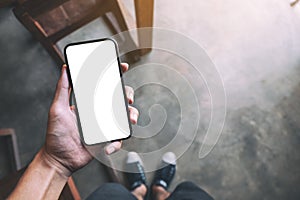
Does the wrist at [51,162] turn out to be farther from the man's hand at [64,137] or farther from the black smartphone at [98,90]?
the black smartphone at [98,90]

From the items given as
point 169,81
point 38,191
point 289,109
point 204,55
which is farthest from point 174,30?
point 38,191

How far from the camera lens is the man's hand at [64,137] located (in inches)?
28.0

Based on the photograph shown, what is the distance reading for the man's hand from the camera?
71 cm

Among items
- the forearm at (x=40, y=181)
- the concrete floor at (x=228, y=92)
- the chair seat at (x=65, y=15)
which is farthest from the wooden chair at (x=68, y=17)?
the forearm at (x=40, y=181)

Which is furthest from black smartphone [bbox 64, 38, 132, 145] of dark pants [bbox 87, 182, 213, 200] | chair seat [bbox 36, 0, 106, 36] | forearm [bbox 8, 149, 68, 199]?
chair seat [bbox 36, 0, 106, 36]

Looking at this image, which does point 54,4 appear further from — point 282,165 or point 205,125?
point 282,165

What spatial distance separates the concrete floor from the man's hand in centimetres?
32

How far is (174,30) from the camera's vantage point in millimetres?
1269

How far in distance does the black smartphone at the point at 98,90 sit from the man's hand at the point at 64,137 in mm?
48

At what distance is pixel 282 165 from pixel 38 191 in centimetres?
91

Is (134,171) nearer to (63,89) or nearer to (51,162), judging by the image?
(51,162)

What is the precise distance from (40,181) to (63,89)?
9.1 inches

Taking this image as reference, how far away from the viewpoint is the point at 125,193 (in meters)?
0.96

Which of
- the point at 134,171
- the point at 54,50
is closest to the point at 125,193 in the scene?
the point at 134,171
